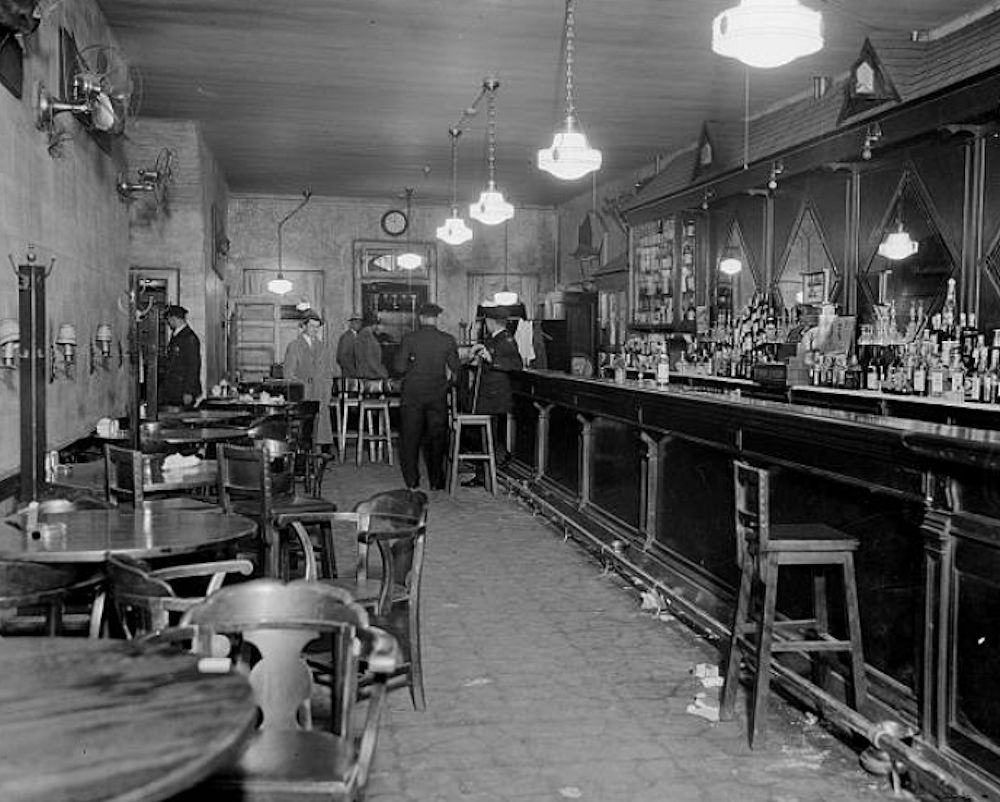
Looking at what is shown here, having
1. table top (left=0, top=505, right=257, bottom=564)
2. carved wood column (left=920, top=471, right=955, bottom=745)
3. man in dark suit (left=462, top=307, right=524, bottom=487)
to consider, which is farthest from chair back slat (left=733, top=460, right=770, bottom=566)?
man in dark suit (left=462, top=307, right=524, bottom=487)

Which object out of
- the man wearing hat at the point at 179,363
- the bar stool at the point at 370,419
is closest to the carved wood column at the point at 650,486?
the man wearing hat at the point at 179,363

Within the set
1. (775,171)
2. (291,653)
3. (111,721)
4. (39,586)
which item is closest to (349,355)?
(775,171)

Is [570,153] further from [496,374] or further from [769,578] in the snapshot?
[769,578]

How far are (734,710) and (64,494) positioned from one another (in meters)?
3.25

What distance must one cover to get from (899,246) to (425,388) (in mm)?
4183

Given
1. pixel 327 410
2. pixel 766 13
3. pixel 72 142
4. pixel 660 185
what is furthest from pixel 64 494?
pixel 660 185

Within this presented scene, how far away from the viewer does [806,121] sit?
32.5 ft

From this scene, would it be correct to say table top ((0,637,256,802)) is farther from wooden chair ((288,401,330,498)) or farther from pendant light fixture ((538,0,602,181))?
pendant light fixture ((538,0,602,181))

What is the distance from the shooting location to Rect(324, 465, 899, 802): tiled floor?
3594mm

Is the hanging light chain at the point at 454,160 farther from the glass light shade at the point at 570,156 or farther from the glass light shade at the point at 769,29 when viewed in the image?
the glass light shade at the point at 769,29

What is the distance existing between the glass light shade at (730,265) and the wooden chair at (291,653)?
8.45 metres

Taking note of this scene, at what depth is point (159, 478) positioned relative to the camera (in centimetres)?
557

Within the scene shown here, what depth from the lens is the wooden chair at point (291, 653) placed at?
266 cm

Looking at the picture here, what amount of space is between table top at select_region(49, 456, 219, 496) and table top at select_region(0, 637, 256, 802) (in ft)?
9.69
